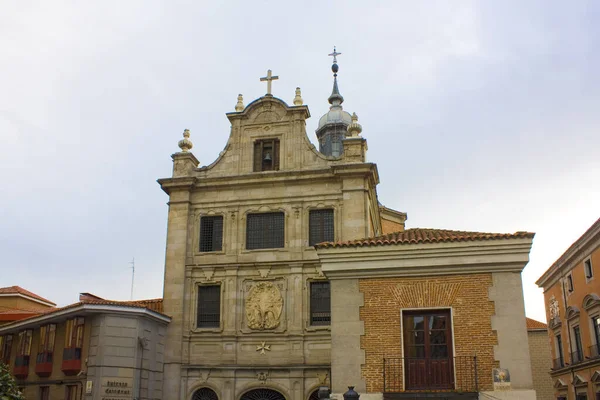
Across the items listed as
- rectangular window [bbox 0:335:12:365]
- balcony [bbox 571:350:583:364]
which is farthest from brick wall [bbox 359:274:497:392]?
balcony [bbox 571:350:583:364]

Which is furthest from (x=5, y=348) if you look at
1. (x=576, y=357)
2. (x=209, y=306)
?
(x=576, y=357)

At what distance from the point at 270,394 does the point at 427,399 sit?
11975 mm

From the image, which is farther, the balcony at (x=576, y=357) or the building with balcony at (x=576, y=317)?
the balcony at (x=576, y=357)

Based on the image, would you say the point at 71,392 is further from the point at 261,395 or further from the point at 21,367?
the point at 261,395

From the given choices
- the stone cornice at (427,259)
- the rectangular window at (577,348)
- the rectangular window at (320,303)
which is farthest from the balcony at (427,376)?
the rectangular window at (577,348)

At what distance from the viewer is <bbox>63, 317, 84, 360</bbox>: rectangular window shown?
2348 centimetres

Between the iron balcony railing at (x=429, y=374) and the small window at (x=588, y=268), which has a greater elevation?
the small window at (x=588, y=268)

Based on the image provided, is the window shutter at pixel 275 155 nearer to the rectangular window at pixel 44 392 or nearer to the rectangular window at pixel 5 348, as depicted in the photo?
the rectangular window at pixel 44 392

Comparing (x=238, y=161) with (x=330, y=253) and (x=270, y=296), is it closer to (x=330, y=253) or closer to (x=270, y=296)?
(x=270, y=296)

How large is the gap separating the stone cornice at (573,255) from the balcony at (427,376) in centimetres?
1718

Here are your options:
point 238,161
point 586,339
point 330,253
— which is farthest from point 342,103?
point 330,253

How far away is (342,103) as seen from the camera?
45.3 m

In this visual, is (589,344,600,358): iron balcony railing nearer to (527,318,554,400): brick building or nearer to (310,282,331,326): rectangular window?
(527,318,554,400): brick building

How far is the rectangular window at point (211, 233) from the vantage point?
27230 millimetres
